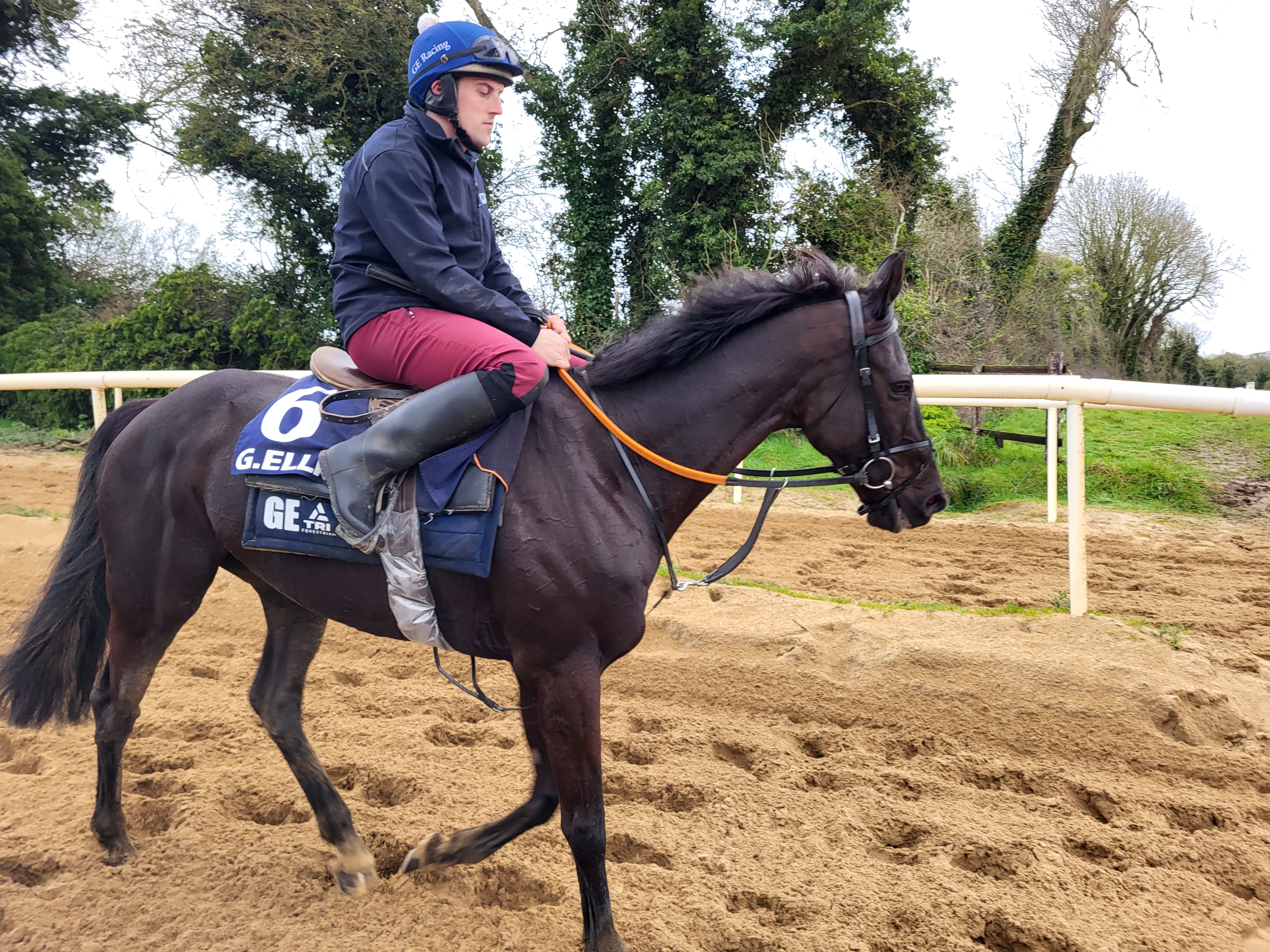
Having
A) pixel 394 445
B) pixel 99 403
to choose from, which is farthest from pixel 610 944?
pixel 99 403

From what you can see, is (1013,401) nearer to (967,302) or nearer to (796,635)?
(796,635)

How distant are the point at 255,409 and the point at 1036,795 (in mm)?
3412

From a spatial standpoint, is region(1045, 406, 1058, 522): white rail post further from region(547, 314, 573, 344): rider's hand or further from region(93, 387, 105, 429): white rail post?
region(93, 387, 105, 429): white rail post

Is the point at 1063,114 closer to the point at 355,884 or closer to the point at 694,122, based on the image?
the point at 694,122

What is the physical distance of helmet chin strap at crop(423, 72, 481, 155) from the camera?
2.59 meters

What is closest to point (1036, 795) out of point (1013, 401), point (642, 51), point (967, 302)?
point (1013, 401)

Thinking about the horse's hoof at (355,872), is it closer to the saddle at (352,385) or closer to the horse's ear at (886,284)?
the saddle at (352,385)

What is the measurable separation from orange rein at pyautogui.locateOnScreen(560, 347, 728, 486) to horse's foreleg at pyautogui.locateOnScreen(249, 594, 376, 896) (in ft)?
5.08

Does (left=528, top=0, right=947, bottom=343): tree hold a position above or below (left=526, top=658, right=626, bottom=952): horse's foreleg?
above

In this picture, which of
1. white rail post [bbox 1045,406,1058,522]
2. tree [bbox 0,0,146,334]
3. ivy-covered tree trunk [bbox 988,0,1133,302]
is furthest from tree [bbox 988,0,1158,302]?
tree [bbox 0,0,146,334]

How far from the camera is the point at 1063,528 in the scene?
7605mm

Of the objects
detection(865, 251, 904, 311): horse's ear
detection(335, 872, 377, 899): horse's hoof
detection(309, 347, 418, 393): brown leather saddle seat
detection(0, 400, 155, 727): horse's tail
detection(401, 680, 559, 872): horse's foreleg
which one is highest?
detection(865, 251, 904, 311): horse's ear

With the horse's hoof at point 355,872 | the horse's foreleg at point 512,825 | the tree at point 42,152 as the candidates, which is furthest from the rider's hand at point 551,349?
the tree at point 42,152

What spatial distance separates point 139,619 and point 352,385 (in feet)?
4.23
